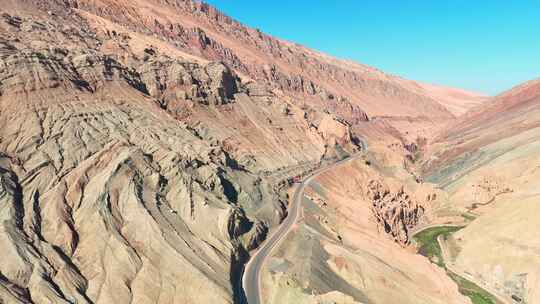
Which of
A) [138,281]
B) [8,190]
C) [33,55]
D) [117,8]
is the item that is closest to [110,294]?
[138,281]

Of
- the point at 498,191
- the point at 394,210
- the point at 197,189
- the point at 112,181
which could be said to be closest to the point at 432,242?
the point at 394,210

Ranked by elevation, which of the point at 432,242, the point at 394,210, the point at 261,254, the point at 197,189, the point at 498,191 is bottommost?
the point at 432,242

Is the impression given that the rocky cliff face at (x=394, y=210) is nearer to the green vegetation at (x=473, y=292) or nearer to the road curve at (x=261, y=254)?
the green vegetation at (x=473, y=292)

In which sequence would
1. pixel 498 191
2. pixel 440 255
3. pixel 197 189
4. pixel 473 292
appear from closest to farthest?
pixel 197 189
pixel 473 292
pixel 440 255
pixel 498 191

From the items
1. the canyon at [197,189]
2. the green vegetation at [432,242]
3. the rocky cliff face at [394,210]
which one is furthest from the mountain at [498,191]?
the rocky cliff face at [394,210]

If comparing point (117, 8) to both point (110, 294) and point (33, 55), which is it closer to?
point (33, 55)

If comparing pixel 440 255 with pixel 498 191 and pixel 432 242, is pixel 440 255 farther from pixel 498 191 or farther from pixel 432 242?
pixel 498 191

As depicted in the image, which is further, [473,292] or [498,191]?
[498,191]
